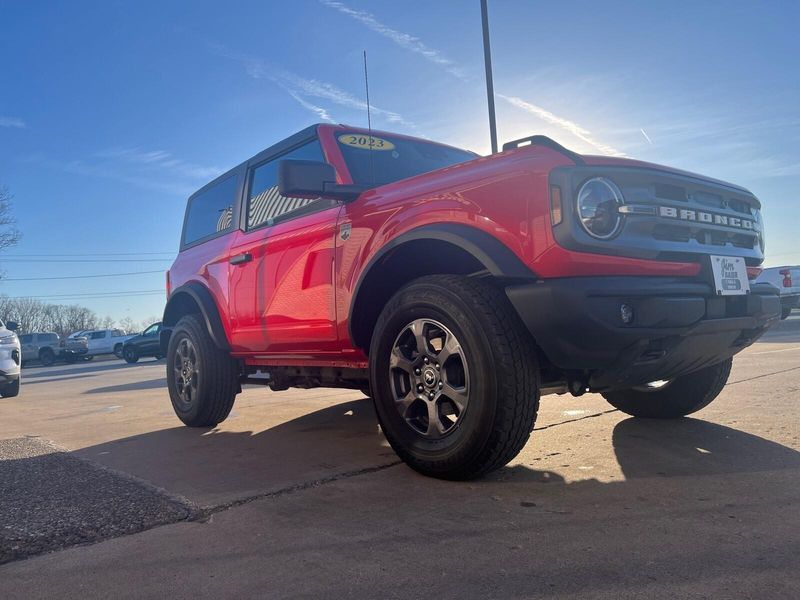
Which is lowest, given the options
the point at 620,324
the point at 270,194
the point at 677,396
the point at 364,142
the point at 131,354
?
the point at 677,396

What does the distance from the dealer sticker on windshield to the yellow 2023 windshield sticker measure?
2.18 m

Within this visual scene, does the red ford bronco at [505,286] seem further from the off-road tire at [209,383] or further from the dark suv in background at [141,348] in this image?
the dark suv in background at [141,348]

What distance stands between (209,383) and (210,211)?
1569 mm

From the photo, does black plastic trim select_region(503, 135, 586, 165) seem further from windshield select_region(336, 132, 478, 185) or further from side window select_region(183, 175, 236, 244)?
side window select_region(183, 175, 236, 244)

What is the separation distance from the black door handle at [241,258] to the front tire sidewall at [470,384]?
1644 mm

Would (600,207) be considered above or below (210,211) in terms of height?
below

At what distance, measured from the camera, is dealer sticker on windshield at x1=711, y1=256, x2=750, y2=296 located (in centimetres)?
287

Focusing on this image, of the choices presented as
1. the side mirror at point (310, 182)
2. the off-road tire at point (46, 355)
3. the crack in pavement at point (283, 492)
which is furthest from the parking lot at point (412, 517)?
the off-road tire at point (46, 355)

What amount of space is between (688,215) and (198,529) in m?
2.45

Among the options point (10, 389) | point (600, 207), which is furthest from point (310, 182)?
point (10, 389)

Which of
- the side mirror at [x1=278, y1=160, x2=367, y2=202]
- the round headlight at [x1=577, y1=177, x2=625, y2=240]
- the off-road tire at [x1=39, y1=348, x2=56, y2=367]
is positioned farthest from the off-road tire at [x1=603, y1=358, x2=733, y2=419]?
the off-road tire at [x1=39, y1=348, x2=56, y2=367]

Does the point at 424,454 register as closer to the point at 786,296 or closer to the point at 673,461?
the point at 673,461

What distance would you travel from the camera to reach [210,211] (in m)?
5.53

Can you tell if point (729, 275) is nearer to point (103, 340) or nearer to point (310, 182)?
point (310, 182)
